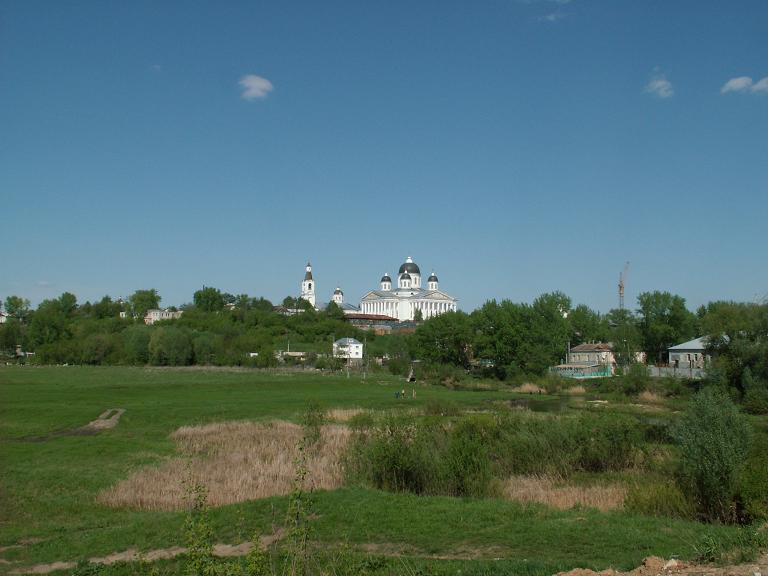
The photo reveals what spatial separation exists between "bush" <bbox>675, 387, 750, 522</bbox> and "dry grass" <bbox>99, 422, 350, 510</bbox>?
33.1 ft

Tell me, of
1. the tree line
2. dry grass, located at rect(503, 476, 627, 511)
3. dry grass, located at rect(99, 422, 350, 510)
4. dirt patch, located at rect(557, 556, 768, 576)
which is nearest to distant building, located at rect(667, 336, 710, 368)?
the tree line

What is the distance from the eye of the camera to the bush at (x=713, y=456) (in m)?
17.2

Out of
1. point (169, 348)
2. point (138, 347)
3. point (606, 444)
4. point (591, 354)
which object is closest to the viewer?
point (606, 444)

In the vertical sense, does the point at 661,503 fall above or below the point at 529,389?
below

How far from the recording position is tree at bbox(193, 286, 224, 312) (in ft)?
605

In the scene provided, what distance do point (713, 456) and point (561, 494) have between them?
4.38 metres

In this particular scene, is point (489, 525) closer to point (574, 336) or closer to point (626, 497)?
point (626, 497)

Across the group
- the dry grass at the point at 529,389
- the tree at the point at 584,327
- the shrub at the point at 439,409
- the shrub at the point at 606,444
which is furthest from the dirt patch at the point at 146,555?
the tree at the point at 584,327

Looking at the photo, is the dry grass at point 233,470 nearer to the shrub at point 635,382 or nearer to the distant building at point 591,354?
the shrub at point 635,382

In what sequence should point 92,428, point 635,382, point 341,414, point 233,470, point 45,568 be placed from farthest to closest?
point 635,382
point 341,414
point 92,428
point 233,470
point 45,568

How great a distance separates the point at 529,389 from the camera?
80.1 metres

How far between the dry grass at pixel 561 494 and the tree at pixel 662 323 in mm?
90009

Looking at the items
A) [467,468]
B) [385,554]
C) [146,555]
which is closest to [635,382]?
[467,468]

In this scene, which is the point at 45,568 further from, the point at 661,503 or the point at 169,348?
the point at 169,348
